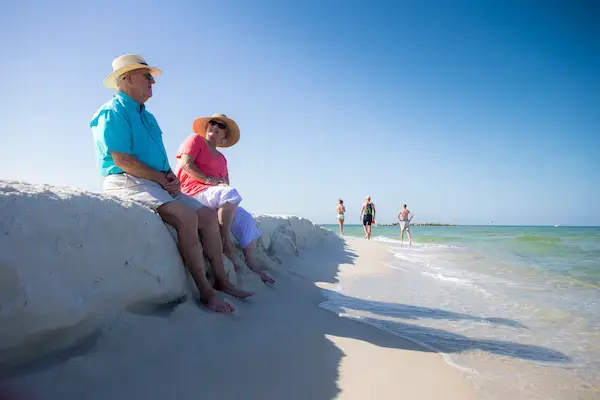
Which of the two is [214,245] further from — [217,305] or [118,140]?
[118,140]

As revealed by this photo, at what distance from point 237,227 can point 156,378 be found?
2414 mm

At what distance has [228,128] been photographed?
14.0 ft

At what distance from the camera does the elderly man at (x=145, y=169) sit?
2518 mm

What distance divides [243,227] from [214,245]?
1118 millimetres

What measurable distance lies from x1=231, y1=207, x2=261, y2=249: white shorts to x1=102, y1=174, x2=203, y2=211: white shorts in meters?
1.32

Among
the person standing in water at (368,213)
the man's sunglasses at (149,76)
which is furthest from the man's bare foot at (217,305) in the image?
the person standing in water at (368,213)

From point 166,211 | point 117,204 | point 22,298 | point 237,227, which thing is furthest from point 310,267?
point 22,298

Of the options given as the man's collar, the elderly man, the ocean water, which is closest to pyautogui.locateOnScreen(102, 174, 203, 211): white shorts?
the elderly man

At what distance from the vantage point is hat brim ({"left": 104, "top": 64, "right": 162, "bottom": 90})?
8.85ft

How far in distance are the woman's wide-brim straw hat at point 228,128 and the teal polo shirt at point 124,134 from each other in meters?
1.22

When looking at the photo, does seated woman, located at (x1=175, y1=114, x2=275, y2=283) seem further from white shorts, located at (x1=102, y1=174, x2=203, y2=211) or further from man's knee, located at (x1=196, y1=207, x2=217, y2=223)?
white shorts, located at (x1=102, y1=174, x2=203, y2=211)

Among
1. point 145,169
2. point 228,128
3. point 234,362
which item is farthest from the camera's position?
point 228,128

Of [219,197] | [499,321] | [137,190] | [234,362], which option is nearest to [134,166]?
[137,190]

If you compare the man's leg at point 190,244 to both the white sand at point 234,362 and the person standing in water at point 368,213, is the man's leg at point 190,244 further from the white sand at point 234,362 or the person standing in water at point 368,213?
the person standing in water at point 368,213
